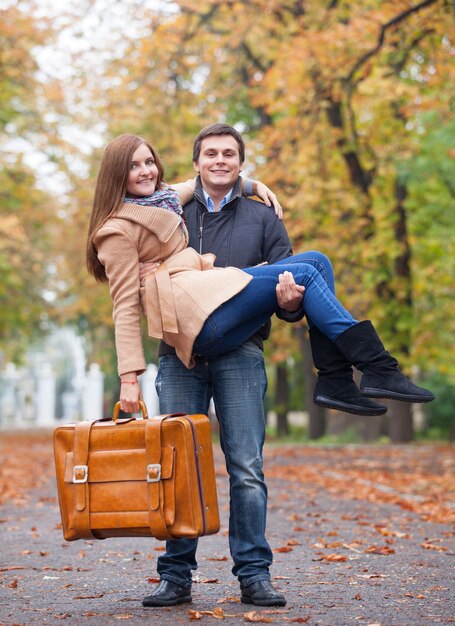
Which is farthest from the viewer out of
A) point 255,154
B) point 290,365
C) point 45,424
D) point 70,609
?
point 45,424

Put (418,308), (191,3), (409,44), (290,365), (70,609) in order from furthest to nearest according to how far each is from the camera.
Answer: (290,365) < (418,308) < (191,3) < (409,44) < (70,609)

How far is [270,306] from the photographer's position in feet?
16.5

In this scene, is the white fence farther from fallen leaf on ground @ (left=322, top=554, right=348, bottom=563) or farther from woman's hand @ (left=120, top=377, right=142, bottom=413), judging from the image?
woman's hand @ (left=120, top=377, right=142, bottom=413)

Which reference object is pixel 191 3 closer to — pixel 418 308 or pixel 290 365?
pixel 418 308

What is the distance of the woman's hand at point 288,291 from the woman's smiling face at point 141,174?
0.80m

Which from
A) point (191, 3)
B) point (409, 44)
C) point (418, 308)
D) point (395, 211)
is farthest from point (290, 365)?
point (409, 44)

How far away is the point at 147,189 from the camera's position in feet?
16.9

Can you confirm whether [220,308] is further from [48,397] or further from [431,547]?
[48,397]

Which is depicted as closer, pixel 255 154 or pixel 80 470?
pixel 80 470

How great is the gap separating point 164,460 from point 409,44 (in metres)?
11.2

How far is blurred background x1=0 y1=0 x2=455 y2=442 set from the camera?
15.8 meters

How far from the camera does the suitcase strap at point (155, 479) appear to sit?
4799 millimetres

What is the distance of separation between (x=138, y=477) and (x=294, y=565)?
2.24 meters

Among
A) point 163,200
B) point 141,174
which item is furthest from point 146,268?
point 141,174
